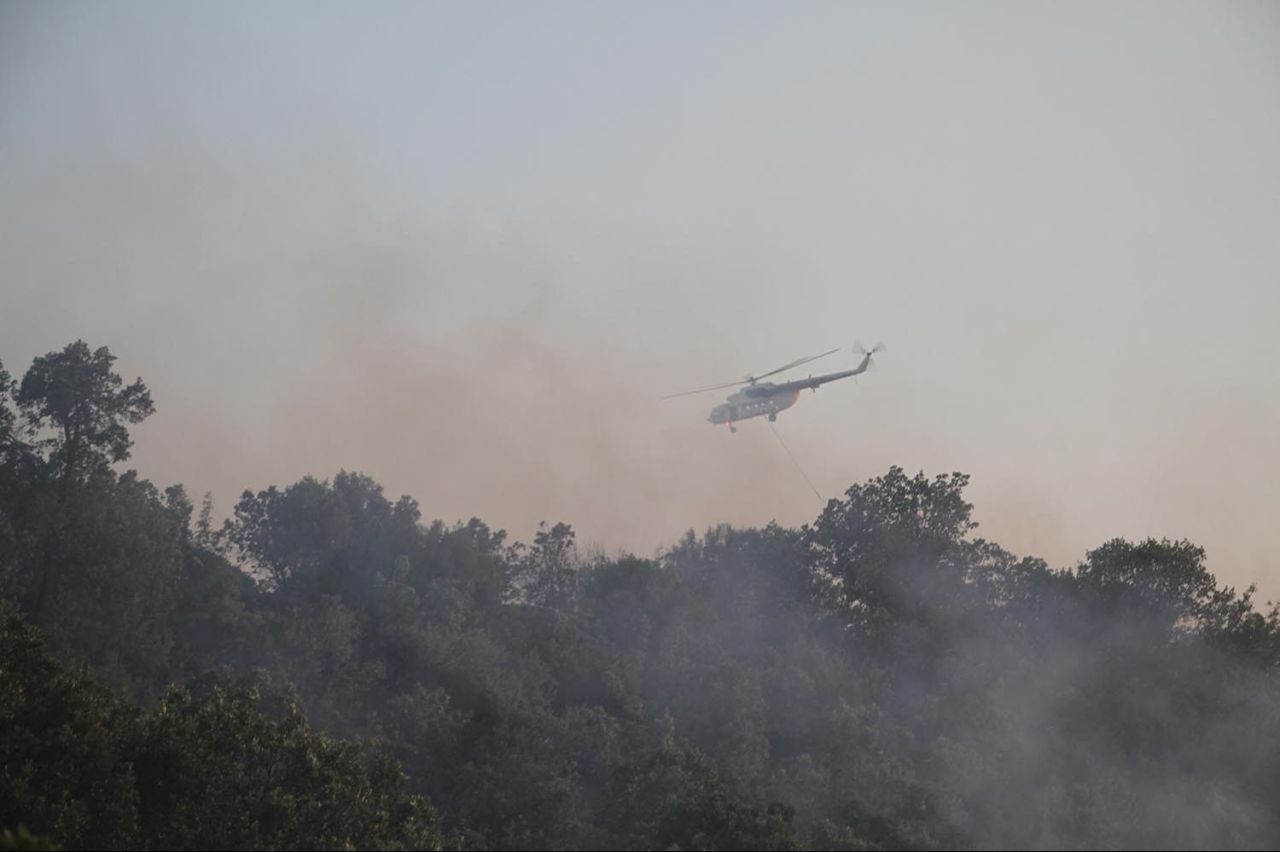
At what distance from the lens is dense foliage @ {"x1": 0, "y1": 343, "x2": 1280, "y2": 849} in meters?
45.8

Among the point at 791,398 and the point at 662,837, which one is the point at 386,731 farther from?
the point at 791,398

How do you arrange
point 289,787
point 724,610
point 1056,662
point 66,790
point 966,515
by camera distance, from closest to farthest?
point 66,790 → point 289,787 → point 1056,662 → point 966,515 → point 724,610

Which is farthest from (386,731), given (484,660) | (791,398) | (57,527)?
(791,398)

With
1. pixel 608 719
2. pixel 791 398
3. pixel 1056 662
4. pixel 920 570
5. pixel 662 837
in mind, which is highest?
pixel 791 398

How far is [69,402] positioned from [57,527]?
355 inches

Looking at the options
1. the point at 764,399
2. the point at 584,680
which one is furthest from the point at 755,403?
the point at 584,680

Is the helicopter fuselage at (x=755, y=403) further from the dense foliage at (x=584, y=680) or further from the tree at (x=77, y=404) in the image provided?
the tree at (x=77, y=404)

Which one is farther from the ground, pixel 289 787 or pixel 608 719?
pixel 608 719

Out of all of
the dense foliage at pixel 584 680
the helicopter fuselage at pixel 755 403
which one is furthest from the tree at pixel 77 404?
the helicopter fuselage at pixel 755 403

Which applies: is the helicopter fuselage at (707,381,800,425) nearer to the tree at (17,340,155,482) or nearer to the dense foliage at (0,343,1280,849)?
the dense foliage at (0,343,1280,849)

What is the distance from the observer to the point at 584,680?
80.4 metres

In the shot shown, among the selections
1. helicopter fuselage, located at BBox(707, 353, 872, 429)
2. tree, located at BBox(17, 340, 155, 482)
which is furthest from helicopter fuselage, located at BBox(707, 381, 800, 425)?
tree, located at BBox(17, 340, 155, 482)

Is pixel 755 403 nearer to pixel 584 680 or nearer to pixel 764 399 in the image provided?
pixel 764 399

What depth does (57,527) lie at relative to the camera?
249 ft
